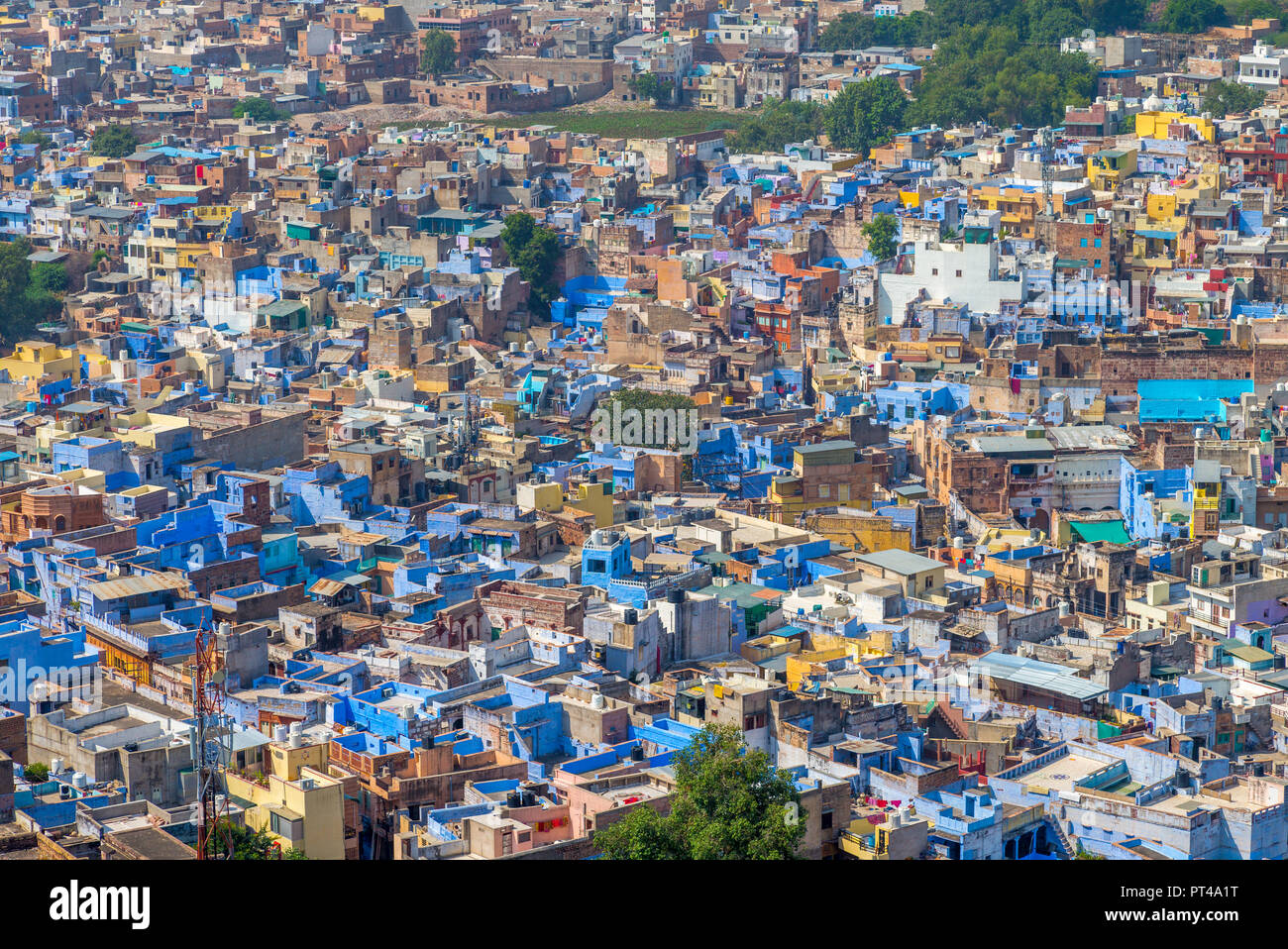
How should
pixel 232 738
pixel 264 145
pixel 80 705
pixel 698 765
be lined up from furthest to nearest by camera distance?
pixel 264 145 → pixel 80 705 → pixel 232 738 → pixel 698 765

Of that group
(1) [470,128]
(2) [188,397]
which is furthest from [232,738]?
(1) [470,128]

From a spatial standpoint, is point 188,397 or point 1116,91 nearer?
point 188,397

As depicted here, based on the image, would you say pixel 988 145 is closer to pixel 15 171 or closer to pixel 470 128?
pixel 470 128

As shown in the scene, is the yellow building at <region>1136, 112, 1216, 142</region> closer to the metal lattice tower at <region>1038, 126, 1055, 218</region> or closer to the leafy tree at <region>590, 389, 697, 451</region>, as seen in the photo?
the metal lattice tower at <region>1038, 126, 1055, 218</region>

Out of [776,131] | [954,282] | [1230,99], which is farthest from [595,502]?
[1230,99]

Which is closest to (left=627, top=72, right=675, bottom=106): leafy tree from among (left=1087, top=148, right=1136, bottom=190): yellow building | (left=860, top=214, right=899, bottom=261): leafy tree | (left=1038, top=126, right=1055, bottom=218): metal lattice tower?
(left=1038, top=126, right=1055, bottom=218): metal lattice tower

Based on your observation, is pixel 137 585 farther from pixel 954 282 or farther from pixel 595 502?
pixel 954 282
